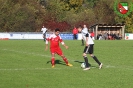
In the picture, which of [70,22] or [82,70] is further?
[70,22]

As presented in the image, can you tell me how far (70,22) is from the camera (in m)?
83.4

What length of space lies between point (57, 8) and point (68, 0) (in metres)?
8.93

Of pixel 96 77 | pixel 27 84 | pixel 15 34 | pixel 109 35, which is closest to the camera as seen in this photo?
pixel 27 84

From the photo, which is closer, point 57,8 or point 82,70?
point 82,70

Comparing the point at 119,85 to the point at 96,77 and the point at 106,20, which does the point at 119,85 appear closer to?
the point at 96,77

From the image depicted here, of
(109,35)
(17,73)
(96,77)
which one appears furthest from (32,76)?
(109,35)

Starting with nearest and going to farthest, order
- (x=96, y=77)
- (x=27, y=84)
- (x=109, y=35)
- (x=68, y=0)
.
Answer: (x=27, y=84) → (x=96, y=77) → (x=109, y=35) → (x=68, y=0)

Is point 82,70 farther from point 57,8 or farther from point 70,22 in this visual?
point 57,8

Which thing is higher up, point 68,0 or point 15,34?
point 68,0

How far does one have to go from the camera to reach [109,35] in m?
65.5

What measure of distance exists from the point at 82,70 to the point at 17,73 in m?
2.82

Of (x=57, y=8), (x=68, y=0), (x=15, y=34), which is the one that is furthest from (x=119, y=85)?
(x=68, y=0)

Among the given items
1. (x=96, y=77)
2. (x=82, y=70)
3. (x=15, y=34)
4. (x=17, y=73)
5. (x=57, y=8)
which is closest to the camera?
(x=96, y=77)

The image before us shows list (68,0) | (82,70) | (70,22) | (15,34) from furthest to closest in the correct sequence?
1. (68,0)
2. (70,22)
3. (15,34)
4. (82,70)
